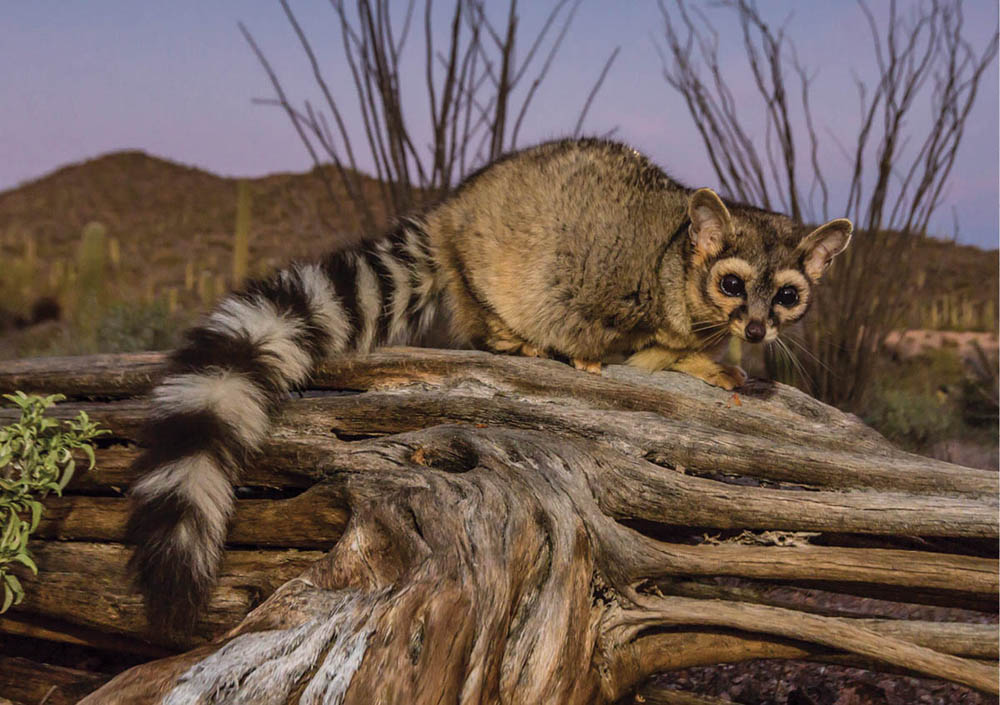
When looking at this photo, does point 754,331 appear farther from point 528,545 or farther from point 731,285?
point 528,545

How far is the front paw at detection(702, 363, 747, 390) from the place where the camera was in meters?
3.42

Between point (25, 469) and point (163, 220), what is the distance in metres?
15.8

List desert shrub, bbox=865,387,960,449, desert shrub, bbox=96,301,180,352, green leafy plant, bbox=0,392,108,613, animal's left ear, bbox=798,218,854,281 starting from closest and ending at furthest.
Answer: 1. green leafy plant, bbox=0,392,108,613
2. animal's left ear, bbox=798,218,854,281
3. desert shrub, bbox=865,387,960,449
4. desert shrub, bbox=96,301,180,352

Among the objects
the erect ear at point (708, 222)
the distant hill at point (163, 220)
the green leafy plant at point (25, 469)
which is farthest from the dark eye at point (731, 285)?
the distant hill at point (163, 220)

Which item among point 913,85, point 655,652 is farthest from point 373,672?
point 913,85

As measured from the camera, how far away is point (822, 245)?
324cm

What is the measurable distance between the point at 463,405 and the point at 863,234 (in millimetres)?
3989

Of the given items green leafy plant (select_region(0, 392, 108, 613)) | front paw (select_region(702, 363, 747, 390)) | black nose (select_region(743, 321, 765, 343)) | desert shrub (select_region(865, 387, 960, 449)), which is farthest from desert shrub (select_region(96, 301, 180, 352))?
desert shrub (select_region(865, 387, 960, 449))

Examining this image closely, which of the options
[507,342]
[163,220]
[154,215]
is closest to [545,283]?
[507,342]

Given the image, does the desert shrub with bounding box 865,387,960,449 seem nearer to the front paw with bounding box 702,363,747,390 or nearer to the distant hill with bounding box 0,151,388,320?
the front paw with bounding box 702,363,747,390

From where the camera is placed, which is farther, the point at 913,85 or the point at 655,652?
the point at 913,85

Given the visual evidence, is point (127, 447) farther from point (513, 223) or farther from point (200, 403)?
point (513, 223)

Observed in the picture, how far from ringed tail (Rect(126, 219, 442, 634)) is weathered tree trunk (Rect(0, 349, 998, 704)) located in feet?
0.72

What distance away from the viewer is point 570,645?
7.72 feet
